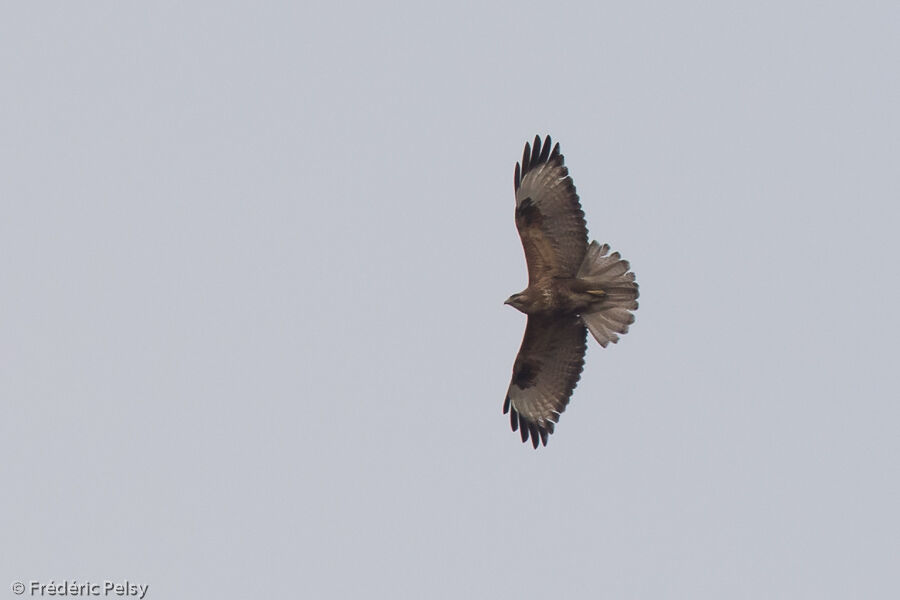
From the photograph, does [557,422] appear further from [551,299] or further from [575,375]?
[551,299]

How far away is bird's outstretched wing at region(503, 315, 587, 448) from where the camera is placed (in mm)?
14211

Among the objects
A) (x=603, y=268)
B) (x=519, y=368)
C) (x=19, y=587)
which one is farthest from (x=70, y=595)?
(x=603, y=268)

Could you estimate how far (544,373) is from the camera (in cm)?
1459

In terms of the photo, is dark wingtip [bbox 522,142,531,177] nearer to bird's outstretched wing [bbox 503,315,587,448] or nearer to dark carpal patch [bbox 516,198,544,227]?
dark carpal patch [bbox 516,198,544,227]

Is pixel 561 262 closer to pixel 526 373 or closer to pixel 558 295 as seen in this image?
pixel 558 295

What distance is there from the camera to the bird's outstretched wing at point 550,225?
13727 mm

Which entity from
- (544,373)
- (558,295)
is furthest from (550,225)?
(544,373)

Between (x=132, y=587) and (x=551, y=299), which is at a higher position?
(x=551, y=299)

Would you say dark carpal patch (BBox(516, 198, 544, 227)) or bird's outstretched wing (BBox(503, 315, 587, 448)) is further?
bird's outstretched wing (BBox(503, 315, 587, 448))

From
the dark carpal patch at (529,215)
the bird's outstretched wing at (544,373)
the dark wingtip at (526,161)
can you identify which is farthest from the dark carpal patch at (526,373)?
the dark wingtip at (526,161)

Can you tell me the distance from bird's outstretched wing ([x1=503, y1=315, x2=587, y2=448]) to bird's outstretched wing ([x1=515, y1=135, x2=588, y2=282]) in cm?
61

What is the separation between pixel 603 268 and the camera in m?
13.7

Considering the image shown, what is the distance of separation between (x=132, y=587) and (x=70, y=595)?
926 millimetres

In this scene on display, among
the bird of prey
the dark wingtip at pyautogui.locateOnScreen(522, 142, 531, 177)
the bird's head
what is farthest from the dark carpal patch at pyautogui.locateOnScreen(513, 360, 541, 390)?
the dark wingtip at pyautogui.locateOnScreen(522, 142, 531, 177)
